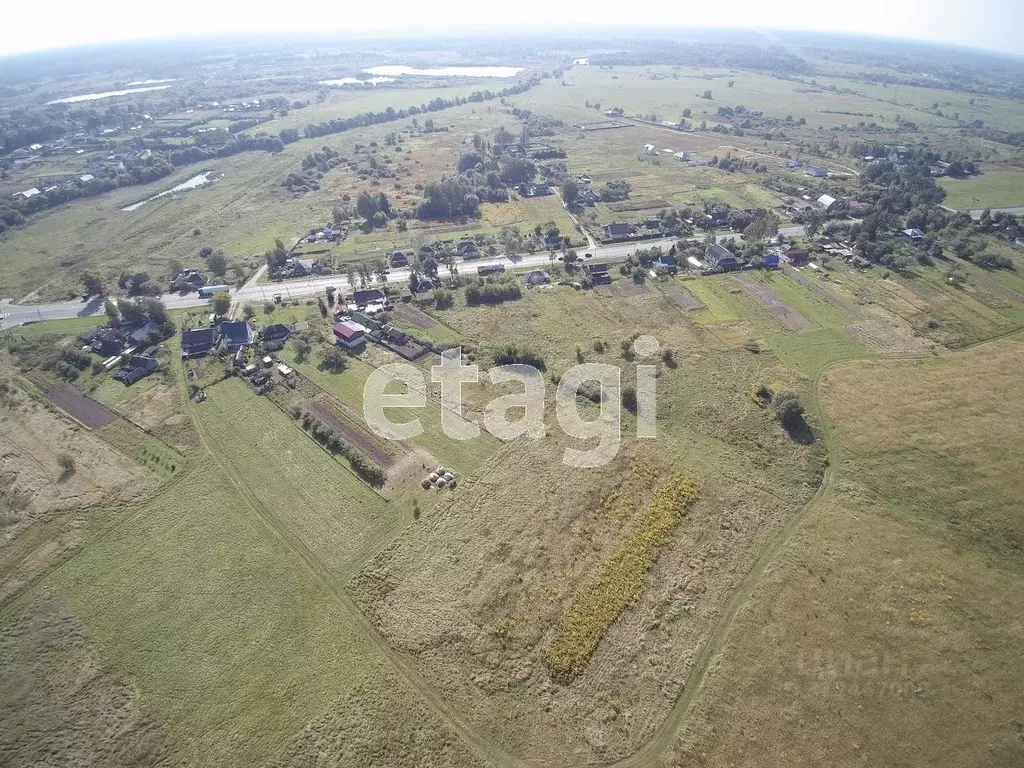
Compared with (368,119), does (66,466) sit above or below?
below

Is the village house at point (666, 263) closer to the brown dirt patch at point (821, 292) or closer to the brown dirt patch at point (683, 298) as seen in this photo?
the brown dirt patch at point (683, 298)

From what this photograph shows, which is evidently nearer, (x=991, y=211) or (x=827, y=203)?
(x=991, y=211)

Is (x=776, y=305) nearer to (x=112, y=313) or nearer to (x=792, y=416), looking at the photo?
(x=792, y=416)

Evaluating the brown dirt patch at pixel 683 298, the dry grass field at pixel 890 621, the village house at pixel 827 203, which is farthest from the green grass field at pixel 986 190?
the dry grass field at pixel 890 621

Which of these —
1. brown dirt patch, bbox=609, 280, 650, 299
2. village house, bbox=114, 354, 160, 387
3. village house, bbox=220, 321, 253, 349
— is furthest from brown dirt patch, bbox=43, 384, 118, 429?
brown dirt patch, bbox=609, 280, 650, 299

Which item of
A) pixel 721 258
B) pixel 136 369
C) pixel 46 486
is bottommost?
pixel 46 486

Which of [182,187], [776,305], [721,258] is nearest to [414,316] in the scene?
[721,258]

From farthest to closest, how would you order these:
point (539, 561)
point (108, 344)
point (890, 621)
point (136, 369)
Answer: point (108, 344)
point (136, 369)
point (539, 561)
point (890, 621)

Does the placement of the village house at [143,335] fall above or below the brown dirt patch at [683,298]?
below
